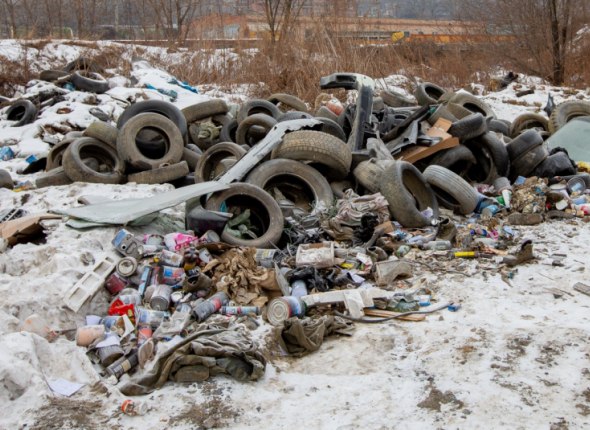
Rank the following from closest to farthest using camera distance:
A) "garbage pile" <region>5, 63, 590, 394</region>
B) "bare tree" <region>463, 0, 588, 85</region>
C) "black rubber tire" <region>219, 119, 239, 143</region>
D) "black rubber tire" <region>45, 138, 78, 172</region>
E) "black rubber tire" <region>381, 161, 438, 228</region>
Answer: "garbage pile" <region>5, 63, 590, 394</region>
"black rubber tire" <region>381, 161, 438, 228</region>
"black rubber tire" <region>45, 138, 78, 172</region>
"black rubber tire" <region>219, 119, 239, 143</region>
"bare tree" <region>463, 0, 588, 85</region>

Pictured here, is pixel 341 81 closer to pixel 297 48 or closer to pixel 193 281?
pixel 193 281

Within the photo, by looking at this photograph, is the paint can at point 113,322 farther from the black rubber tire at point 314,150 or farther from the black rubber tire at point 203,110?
the black rubber tire at point 203,110

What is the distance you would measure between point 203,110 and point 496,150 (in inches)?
171

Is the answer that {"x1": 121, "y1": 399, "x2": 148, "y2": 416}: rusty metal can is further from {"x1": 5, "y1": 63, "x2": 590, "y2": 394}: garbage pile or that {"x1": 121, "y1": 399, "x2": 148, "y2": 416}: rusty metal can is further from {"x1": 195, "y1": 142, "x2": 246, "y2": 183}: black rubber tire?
{"x1": 195, "y1": 142, "x2": 246, "y2": 183}: black rubber tire

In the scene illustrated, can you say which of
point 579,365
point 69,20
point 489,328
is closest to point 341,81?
point 489,328

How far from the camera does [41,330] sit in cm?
390

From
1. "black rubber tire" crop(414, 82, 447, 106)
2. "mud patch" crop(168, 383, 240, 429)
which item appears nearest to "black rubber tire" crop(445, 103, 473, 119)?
"black rubber tire" crop(414, 82, 447, 106)

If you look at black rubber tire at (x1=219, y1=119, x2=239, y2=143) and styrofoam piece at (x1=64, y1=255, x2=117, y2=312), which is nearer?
styrofoam piece at (x1=64, y1=255, x2=117, y2=312)

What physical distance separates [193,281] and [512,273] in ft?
8.46

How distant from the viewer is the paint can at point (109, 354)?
368cm

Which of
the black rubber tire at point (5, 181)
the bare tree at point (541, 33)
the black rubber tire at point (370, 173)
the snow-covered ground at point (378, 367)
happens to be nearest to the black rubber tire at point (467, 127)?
the black rubber tire at point (370, 173)

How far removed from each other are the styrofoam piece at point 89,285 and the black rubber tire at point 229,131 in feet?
13.5

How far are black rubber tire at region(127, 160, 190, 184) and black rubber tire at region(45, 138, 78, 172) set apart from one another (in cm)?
142

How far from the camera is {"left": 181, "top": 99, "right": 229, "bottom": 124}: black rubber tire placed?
29.6ft
